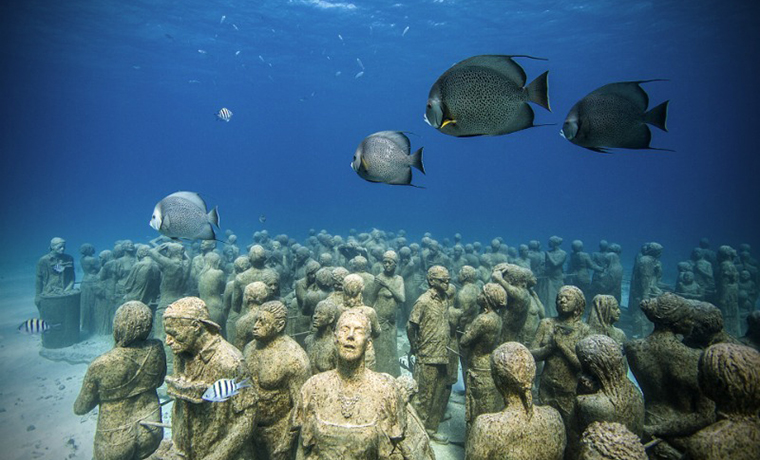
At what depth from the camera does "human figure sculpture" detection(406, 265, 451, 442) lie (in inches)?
206

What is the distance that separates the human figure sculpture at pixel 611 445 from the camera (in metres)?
1.76

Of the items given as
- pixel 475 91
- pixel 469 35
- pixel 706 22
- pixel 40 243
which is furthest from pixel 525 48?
pixel 40 243

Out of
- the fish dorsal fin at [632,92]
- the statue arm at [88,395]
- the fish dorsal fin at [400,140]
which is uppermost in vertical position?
the fish dorsal fin at [632,92]

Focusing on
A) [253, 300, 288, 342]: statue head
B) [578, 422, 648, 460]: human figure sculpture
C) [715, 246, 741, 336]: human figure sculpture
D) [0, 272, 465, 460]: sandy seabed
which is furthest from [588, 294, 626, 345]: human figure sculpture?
[715, 246, 741, 336]: human figure sculpture

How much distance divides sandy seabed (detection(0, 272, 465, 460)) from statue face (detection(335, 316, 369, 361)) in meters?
3.57

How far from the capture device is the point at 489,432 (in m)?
2.53

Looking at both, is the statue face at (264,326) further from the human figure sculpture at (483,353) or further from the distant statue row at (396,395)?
the human figure sculpture at (483,353)

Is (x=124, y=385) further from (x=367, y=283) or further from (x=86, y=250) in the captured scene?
(x=86, y=250)

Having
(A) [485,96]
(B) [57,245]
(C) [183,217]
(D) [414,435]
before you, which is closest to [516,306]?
(D) [414,435]

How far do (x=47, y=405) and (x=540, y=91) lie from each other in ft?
36.4

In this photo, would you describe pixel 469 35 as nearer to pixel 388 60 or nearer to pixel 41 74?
pixel 388 60

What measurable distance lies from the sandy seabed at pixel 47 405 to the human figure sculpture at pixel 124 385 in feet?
8.46

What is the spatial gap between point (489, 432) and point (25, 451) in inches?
327

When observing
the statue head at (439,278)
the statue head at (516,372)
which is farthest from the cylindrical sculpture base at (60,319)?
the statue head at (516,372)
